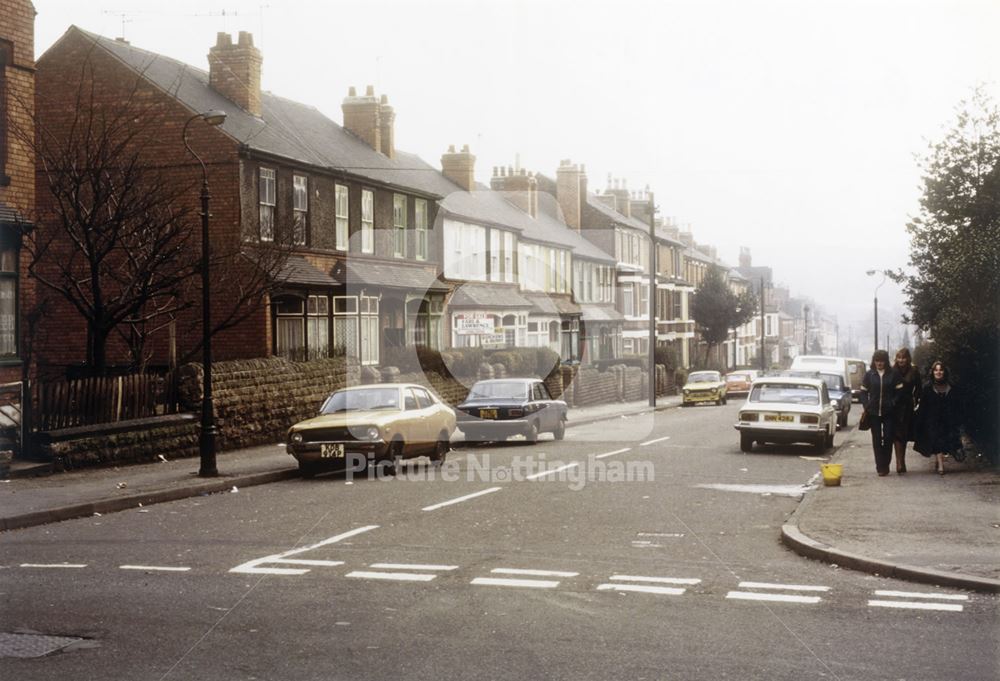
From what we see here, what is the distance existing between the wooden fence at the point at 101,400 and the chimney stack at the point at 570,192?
47101 mm

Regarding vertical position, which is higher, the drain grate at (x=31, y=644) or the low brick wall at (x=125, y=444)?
the low brick wall at (x=125, y=444)

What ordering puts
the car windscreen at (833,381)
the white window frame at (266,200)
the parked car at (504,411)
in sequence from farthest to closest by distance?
the car windscreen at (833,381), the white window frame at (266,200), the parked car at (504,411)

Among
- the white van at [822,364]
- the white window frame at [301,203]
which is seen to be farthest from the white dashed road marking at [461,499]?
the white van at [822,364]

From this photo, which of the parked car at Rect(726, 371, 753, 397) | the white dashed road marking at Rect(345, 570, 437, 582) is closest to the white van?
the parked car at Rect(726, 371, 753, 397)

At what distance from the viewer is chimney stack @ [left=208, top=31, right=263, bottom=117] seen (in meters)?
33.0

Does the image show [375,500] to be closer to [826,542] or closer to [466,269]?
[826,542]

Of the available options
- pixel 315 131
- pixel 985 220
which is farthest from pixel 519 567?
pixel 315 131

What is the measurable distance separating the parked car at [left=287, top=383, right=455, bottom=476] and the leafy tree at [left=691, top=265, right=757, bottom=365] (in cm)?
6541

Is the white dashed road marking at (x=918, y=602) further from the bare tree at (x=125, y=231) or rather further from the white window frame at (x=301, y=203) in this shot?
the white window frame at (x=301, y=203)

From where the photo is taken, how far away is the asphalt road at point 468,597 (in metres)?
6.49

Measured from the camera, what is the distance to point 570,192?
6600 cm

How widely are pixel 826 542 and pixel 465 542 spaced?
3736 mm

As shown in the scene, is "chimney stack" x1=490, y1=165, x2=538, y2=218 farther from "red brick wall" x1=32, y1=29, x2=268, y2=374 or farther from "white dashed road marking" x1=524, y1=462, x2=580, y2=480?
"white dashed road marking" x1=524, y1=462, x2=580, y2=480

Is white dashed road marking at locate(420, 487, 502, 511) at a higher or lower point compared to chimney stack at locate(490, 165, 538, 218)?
lower
